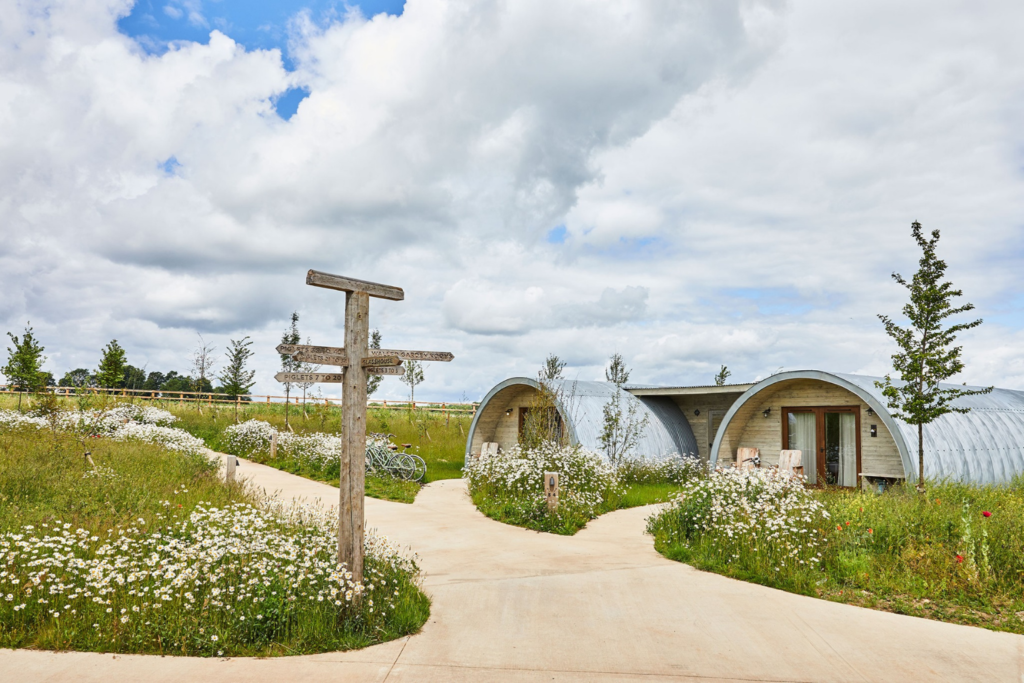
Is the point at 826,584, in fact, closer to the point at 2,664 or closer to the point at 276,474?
the point at 2,664

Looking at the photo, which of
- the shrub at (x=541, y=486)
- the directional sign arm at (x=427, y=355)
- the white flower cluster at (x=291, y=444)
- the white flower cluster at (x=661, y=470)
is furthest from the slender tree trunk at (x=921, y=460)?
the white flower cluster at (x=291, y=444)

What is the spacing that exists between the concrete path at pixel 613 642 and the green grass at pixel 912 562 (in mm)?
378

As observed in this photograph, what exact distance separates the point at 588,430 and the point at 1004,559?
10.1 metres

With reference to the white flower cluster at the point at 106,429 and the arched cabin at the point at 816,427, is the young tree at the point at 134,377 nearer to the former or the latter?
the white flower cluster at the point at 106,429

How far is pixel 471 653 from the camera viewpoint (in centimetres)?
511

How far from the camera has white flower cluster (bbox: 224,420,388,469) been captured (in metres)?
18.3

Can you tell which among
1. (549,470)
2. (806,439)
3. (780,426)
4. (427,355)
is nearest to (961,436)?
(806,439)

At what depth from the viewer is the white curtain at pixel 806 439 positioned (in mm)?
15109

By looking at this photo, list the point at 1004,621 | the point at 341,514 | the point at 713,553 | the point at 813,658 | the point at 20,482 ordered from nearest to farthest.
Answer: the point at 813,658, the point at 341,514, the point at 1004,621, the point at 713,553, the point at 20,482

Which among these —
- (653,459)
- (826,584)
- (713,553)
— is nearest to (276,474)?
(653,459)

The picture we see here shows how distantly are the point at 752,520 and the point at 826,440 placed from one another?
7.78 m

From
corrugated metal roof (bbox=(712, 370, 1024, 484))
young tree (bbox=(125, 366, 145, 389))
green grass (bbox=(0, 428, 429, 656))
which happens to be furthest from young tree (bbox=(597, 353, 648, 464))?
young tree (bbox=(125, 366, 145, 389))

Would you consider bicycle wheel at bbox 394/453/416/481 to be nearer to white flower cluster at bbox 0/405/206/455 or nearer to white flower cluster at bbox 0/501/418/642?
white flower cluster at bbox 0/405/206/455

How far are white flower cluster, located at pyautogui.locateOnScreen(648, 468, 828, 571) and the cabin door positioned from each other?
5.08 m
